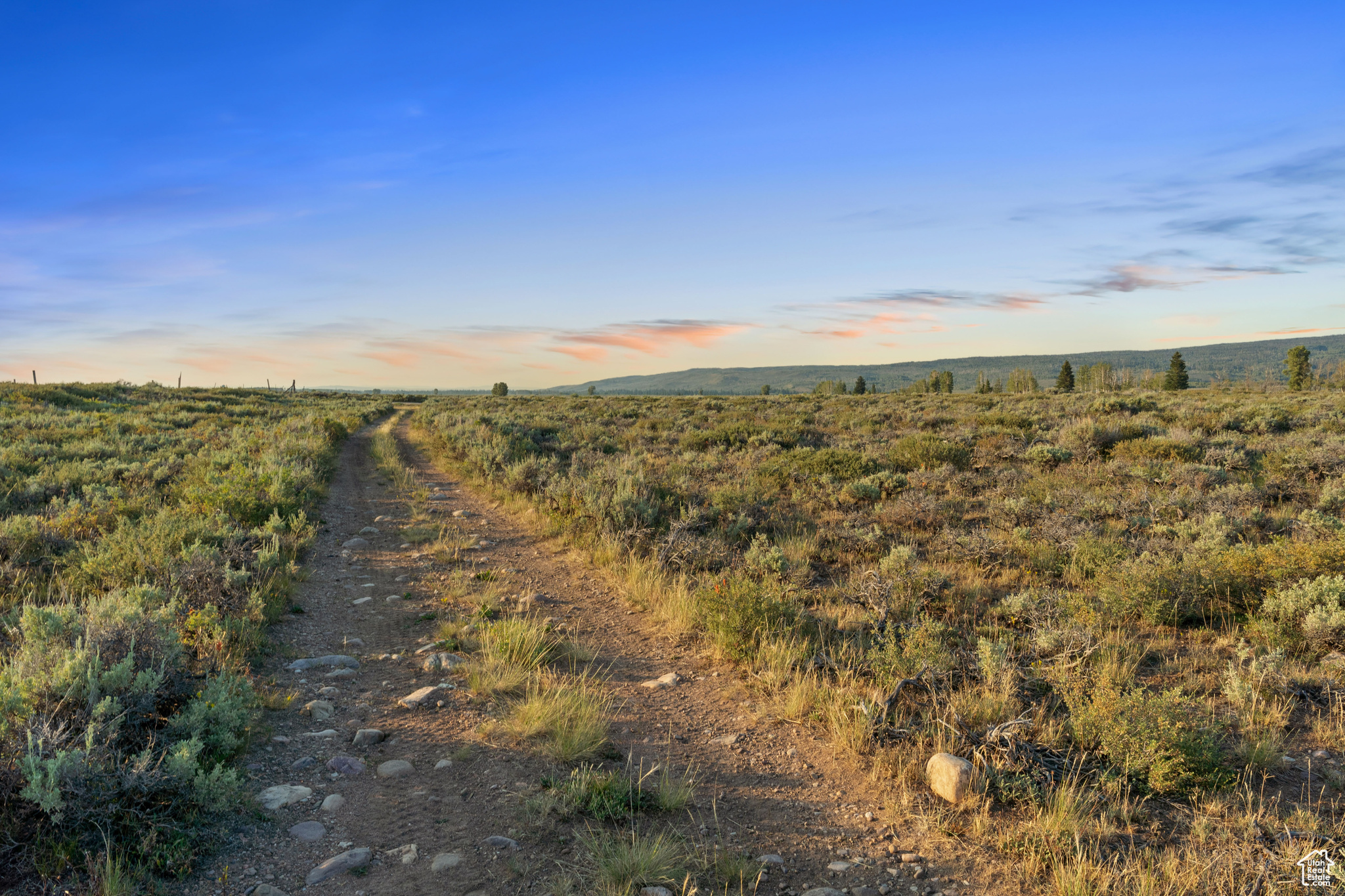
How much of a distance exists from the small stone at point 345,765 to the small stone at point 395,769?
13cm

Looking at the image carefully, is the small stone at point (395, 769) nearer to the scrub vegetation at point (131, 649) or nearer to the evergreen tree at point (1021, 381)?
the scrub vegetation at point (131, 649)

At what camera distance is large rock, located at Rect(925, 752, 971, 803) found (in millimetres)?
4125

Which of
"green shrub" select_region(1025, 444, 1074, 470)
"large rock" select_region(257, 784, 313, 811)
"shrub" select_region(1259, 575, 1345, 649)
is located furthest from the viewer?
"green shrub" select_region(1025, 444, 1074, 470)

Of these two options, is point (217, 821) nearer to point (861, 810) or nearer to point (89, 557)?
point (861, 810)

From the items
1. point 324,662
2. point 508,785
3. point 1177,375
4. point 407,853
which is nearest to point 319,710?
point 324,662

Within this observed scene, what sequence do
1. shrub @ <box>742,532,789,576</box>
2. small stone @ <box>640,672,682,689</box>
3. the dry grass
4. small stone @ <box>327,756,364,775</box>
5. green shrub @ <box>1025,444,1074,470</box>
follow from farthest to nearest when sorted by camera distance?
green shrub @ <box>1025,444,1074,470</box>, shrub @ <box>742,532,789,576</box>, small stone @ <box>640,672,682,689</box>, the dry grass, small stone @ <box>327,756,364,775</box>

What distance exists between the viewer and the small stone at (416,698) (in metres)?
5.28

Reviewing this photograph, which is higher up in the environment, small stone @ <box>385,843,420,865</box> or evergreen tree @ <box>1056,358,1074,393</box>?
evergreen tree @ <box>1056,358,1074,393</box>

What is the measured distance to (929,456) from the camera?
15766 millimetres

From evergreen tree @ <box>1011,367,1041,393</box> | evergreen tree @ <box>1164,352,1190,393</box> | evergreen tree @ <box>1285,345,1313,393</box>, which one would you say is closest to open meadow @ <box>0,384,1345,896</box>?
evergreen tree @ <box>1285,345,1313,393</box>

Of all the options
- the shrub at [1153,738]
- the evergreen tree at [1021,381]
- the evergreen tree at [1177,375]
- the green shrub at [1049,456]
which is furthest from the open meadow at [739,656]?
the evergreen tree at [1021,381]

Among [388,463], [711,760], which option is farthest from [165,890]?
[388,463]

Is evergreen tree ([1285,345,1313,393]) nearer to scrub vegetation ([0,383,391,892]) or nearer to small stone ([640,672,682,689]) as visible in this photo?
small stone ([640,672,682,689])

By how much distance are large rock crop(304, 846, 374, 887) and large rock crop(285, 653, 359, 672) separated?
283 centimetres
